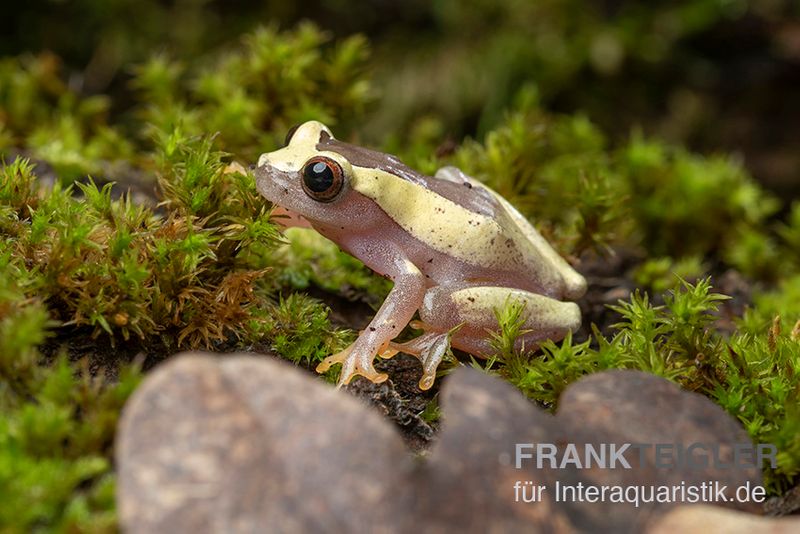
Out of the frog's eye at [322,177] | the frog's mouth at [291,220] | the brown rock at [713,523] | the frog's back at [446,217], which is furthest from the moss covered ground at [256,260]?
the brown rock at [713,523]

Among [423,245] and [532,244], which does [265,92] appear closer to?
[423,245]

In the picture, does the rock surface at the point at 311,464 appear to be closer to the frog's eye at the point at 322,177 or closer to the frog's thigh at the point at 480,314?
the frog's thigh at the point at 480,314

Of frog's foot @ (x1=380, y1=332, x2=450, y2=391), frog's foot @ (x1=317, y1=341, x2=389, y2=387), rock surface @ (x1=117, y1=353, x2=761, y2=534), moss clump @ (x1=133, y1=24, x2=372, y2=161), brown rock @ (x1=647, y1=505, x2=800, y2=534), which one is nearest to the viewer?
rock surface @ (x1=117, y1=353, x2=761, y2=534)

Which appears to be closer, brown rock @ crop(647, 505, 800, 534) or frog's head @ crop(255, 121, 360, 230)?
brown rock @ crop(647, 505, 800, 534)

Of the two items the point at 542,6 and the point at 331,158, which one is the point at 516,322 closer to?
the point at 331,158

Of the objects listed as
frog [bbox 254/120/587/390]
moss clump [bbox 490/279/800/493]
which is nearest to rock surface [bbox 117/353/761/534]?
moss clump [bbox 490/279/800/493]

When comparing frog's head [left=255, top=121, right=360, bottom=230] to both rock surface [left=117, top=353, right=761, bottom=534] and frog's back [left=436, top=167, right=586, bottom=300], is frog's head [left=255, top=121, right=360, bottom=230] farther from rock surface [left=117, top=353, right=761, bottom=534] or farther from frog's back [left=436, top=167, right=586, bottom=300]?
rock surface [left=117, top=353, right=761, bottom=534]

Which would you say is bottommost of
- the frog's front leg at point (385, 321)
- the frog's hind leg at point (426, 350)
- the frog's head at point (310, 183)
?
the frog's hind leg at point (426, 350)
